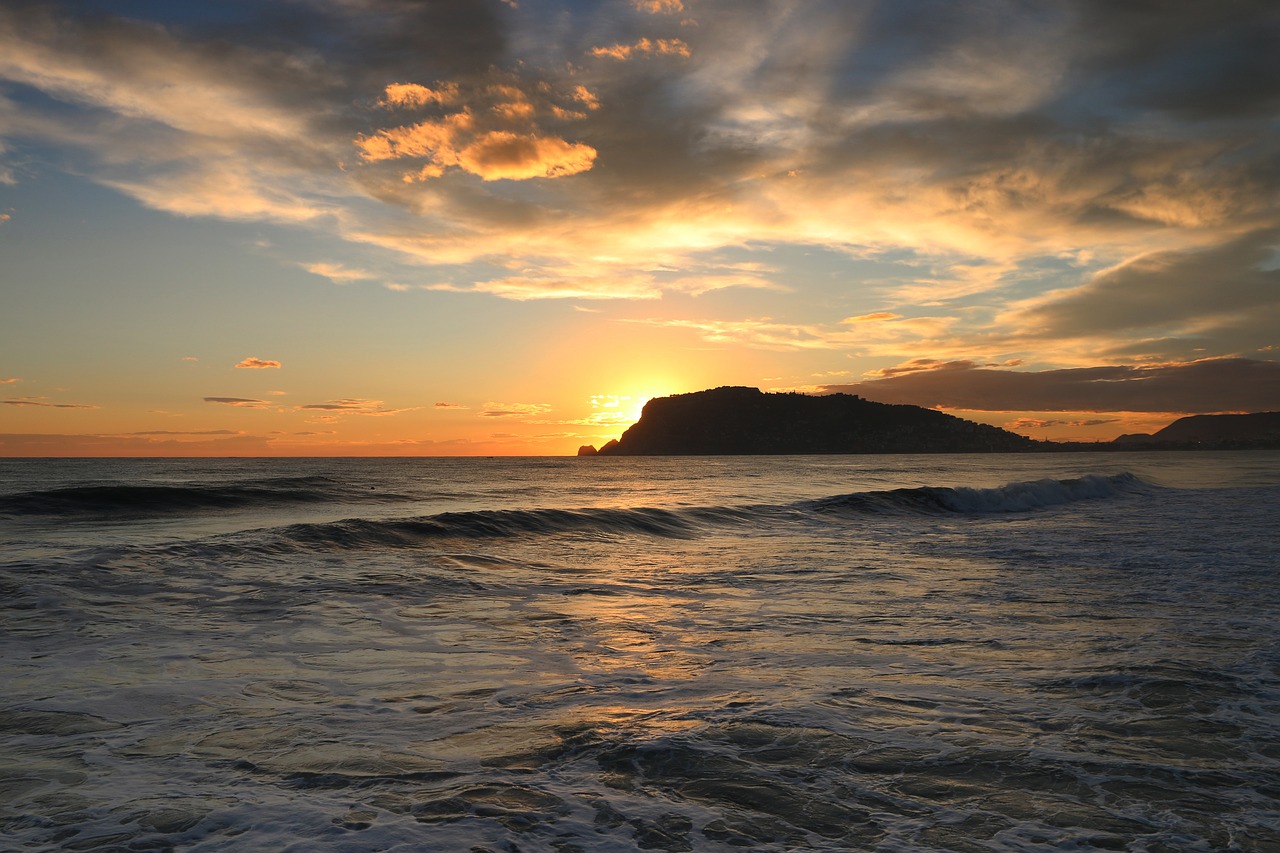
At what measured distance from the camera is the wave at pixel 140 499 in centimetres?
2620

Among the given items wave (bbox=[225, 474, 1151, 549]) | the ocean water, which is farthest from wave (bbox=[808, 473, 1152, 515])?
the ocean water

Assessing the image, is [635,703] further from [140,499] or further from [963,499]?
[963,499]

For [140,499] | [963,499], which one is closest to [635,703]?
[140,499]

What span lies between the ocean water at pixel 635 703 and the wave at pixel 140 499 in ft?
43.1

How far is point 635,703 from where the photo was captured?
21.9 ft

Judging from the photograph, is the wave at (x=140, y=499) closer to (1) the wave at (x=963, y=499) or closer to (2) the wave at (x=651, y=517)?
(2) the wave at (x=651, y=517)

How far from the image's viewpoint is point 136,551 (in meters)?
15.7

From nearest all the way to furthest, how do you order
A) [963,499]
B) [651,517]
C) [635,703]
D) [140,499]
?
[635,703] → [651,517] → [140,499] → [963,499]

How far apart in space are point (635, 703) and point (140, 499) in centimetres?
3027

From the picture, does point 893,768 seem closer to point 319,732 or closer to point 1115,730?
point 1115,730

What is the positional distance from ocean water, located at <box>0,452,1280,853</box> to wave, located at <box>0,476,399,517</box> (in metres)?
13.1

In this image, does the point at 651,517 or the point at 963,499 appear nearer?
the point at 651,517

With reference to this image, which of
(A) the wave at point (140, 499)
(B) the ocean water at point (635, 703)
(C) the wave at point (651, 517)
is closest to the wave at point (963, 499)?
(C) the wave at point (651, 517)

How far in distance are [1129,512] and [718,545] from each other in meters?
20.1
